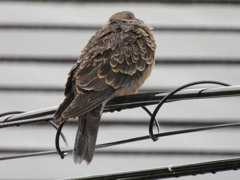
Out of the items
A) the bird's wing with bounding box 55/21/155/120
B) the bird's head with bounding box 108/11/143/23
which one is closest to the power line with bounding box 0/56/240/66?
the bird's head with bounding box 108/11/143/23

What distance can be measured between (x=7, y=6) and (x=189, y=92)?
248cm

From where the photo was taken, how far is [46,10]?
4227mm

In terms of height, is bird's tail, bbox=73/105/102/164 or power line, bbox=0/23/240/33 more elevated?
power line, bbox=0/23/240/33

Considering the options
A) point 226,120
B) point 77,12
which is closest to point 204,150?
point 226,120

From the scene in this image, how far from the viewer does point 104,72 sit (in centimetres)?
319

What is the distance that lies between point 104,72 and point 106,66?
0.06 meters

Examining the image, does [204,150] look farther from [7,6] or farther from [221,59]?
[7,6]

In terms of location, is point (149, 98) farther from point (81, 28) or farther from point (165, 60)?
point (81, 28)

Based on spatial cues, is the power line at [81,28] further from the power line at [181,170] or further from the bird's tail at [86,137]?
the power line at [181,170]

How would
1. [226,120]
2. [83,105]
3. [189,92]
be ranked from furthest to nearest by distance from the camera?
[226,120] < [83,105] < [189,92]

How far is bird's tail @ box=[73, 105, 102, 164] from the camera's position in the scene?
278 centimetres

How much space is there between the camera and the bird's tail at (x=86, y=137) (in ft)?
9.12

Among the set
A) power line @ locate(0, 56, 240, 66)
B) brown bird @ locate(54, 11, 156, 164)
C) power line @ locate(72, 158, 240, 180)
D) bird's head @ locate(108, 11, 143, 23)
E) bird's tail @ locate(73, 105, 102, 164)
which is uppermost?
bird's head @ locate(108, 11, 143, 23)

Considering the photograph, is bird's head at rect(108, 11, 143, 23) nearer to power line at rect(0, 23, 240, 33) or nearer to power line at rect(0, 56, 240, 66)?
power line at rect(0, 23, 240, 33)
